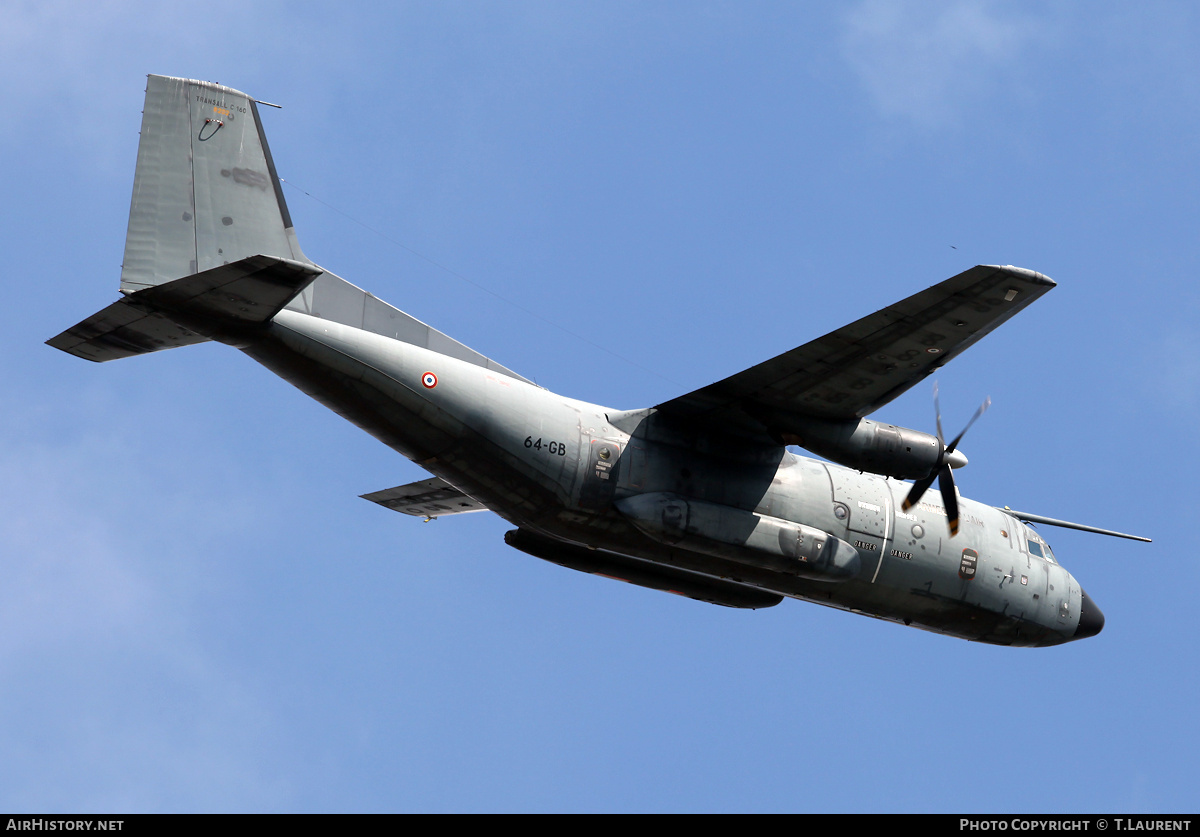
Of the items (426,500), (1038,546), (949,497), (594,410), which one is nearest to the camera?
(594,410)

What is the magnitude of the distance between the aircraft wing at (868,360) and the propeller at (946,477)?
4.46ft

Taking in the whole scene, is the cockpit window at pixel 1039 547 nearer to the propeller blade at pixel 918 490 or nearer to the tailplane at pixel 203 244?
the propeller blade at pixel 918 490

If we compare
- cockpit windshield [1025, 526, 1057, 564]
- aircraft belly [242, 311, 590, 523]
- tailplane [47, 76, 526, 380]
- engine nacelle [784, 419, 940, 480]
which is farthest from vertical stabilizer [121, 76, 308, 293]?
cockpit windshield [1025, 526, 1057, 564]

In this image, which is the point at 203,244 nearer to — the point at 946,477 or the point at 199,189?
the point at 199,189

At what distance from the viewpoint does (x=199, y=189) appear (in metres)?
22.4

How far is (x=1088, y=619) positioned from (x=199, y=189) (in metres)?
21.6

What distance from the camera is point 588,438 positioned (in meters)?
23.8

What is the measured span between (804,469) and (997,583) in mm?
5468

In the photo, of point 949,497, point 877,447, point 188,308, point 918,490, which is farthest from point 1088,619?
point 188,308

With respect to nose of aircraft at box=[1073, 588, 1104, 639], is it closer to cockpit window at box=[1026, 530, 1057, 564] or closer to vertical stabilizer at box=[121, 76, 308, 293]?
cockpit window at box=[1026, 530, 1057, 564]

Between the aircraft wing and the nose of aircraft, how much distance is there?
353 inches

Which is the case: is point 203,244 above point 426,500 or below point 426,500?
above
